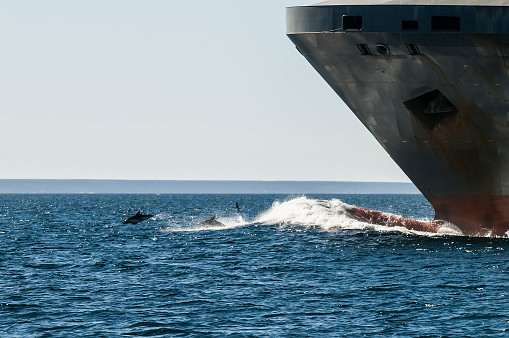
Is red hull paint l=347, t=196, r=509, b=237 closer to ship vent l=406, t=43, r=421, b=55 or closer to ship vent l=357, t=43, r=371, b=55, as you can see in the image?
ship vent l=406, t=43, r=421, b=55

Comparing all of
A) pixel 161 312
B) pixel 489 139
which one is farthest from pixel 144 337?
pixel 489 139

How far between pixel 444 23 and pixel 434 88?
3.10 metres

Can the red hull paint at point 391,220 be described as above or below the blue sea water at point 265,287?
above

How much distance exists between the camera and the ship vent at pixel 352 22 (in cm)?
3136

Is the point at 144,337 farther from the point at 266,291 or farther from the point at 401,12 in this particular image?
the point at 401,12

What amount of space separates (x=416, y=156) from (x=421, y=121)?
8.16 ft

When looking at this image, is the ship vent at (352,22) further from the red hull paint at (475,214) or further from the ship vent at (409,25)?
the red hull paint at (475,214)

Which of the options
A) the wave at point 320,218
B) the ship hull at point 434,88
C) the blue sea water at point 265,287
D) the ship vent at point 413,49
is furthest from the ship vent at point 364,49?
the wave at point 320,218

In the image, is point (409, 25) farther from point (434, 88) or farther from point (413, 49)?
point (434, 88)

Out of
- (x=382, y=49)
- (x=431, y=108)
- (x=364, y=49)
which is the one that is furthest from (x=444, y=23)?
(x=431, y=108)

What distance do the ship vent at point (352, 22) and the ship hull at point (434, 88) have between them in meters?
0.06

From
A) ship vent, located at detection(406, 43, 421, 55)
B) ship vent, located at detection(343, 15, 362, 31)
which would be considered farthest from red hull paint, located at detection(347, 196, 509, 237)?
ship vent, located at detection(343, 15, 362, 31)

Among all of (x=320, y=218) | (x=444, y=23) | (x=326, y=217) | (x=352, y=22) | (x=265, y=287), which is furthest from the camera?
(x=320, y=218)

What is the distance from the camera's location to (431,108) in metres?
33.4
